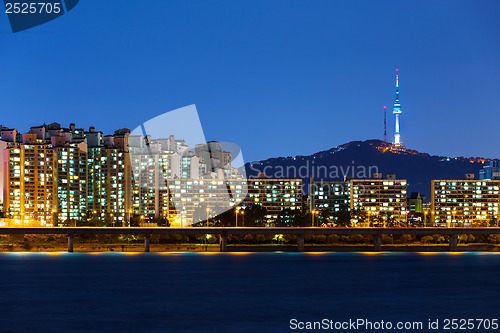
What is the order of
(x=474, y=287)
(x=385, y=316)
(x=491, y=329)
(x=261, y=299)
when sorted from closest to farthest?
1. (x=491, y=329)
2. (x=385, y=316)
3. (x=261, y=299)
4. (x=474, y=287)

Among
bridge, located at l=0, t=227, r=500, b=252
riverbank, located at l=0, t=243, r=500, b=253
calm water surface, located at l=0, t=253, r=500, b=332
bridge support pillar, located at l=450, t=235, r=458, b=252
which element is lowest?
calm water surface, located at l=0, t=253, r=500, b=332

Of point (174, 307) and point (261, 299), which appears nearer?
point (174, 307)

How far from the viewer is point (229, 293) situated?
69.9 meters

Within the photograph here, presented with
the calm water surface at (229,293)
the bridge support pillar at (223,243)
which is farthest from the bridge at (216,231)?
the calm water surface at (229,293)

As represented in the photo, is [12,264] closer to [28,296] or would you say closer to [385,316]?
[28,296]

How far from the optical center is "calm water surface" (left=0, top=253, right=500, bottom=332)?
175 ft

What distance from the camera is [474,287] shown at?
75.6 metres

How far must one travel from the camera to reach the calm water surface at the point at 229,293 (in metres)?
53.4

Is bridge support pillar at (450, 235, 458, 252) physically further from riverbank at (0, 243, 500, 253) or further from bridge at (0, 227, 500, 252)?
bridge at (0, 227, 500, 252)

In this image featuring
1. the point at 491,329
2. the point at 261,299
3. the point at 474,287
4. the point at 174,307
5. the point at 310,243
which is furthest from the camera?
the point at 310,243

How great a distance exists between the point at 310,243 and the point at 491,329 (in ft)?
355

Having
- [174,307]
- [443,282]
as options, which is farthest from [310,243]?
[174,307]

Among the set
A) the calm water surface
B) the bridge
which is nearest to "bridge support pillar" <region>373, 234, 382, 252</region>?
the bridge

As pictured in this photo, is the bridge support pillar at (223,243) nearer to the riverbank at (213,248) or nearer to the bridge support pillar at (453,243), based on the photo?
the riverbank at (213,248)
